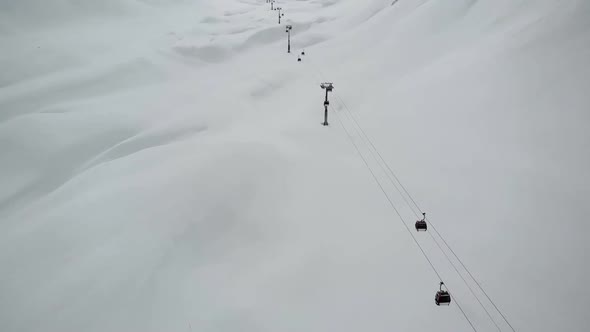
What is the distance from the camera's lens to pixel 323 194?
1839 cm

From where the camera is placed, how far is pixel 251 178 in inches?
730

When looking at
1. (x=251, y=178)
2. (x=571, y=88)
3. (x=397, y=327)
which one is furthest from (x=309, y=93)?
(x=397, y=327)

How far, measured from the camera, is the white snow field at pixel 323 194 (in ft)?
42.8

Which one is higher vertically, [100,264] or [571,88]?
[571,88]

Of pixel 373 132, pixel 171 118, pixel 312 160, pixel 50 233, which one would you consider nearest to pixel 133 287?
pixel 50 233

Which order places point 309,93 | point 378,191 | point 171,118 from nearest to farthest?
point 378,191, point 171,118, point 309,93

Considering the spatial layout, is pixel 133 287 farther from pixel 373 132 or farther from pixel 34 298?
Answer: pixel 373 132

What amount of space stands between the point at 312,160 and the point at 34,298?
13.4m

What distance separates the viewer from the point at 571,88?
1866 centimetres

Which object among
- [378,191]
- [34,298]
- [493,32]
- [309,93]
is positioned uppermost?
[493,32]

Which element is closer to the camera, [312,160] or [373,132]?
[312,160]

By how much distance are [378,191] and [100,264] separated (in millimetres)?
12026

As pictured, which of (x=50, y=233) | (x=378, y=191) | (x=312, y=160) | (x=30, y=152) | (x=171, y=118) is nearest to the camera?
(x=50, y=233)

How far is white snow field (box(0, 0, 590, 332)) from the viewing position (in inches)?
513
